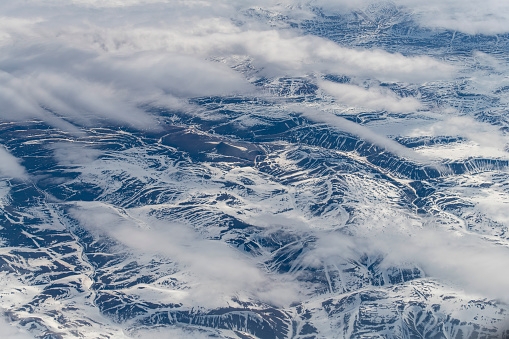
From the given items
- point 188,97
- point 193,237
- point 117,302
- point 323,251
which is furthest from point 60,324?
point 188,97

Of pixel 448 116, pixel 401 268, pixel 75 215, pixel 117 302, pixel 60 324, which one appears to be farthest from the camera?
pixel 448 116

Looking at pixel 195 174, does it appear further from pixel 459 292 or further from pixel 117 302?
pixel 459 292

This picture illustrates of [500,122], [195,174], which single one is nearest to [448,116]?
[500,122]

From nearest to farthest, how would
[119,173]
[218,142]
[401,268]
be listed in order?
1. [401,268]
2. [119,173]
3. [218,142]

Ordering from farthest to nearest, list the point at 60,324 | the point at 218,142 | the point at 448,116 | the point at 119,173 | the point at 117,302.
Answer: the point at 448,116 → the point at 218,142 → the point at 119,173 → the point at 117,302 → the point at 60,324

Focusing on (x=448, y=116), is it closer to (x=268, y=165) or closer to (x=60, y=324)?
(x=268, y=165)

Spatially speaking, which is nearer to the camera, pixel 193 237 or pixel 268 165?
pixel 193 237

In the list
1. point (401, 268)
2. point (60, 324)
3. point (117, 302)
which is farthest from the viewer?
point (401, 268)

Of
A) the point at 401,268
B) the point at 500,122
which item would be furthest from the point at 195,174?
the point at 500,122

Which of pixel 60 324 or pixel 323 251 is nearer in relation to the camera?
pixel 60 324
